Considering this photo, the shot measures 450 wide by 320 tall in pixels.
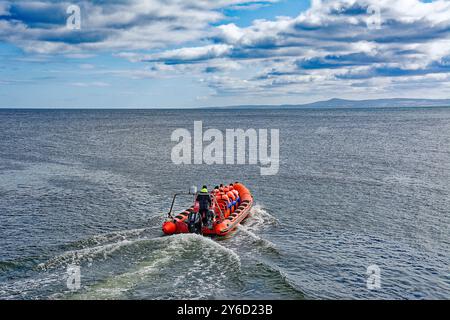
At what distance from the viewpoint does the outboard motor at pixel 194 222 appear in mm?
23156

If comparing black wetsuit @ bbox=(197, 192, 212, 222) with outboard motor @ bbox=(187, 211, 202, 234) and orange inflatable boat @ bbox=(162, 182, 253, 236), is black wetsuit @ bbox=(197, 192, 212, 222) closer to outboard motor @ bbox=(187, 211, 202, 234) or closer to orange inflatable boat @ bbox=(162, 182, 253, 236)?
orange inflatable boat @ bbox=(162, 182, 253, 236)

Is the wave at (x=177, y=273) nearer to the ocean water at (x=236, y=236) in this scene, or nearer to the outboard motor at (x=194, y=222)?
the ocean water at (x=236, y=236)

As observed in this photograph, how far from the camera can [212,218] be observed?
2397cm

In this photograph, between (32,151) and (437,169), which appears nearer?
(437,169)

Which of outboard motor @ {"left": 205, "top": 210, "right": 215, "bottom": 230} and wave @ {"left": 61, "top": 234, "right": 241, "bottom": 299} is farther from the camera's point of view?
outboard motor @ {"left": 205, "top": 210, "right": 215, "bottom": 230}

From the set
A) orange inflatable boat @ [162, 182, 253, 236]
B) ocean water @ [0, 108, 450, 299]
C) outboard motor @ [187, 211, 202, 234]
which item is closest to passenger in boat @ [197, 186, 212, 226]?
orange inflatable boat @ [162, 182, 253, 236]

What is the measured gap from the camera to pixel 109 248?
21.0 m

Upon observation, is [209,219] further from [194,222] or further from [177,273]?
[177,273]

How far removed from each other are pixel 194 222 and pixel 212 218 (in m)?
1.26

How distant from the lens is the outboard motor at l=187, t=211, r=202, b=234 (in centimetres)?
2316
